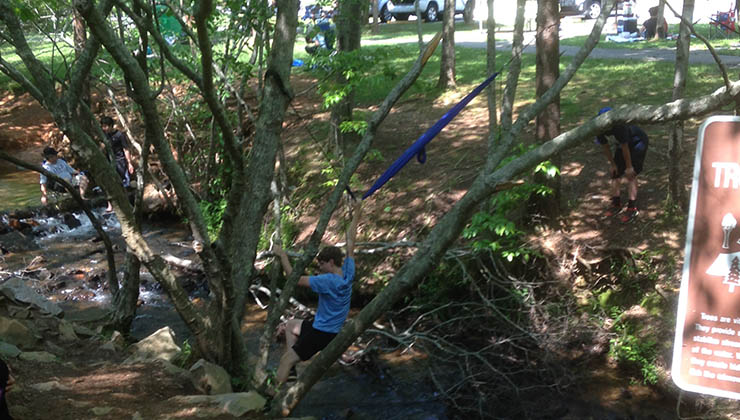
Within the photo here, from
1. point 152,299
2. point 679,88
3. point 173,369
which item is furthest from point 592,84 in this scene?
point 173,369

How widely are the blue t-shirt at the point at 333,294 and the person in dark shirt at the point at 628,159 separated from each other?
3.66m

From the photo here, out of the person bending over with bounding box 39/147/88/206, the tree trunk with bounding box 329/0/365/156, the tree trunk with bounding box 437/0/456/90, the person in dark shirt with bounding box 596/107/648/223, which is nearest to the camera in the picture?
the person in dark shirt with bounding box 596/107/648/223

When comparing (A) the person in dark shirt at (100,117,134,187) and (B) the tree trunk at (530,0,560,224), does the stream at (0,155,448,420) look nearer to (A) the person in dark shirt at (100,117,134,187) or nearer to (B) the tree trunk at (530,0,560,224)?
(A) the person in dark shirt at (100,117,134,187)

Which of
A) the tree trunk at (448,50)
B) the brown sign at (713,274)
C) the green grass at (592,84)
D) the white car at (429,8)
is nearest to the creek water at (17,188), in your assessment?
the green grass at (592,84)

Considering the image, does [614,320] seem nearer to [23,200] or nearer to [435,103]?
[435,103]

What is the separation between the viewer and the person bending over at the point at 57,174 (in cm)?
1164

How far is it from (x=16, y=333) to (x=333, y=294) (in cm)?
288

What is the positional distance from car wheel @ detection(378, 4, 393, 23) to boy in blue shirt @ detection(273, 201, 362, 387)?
26.9 metres

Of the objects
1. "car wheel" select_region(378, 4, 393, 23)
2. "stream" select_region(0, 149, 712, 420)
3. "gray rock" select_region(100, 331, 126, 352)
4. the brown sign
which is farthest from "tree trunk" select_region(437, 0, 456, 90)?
"car wheel" select_region(378, 4, 393, 23)

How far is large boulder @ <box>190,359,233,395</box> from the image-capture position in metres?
4.95

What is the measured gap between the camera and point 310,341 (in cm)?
580

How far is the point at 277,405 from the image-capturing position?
4641mm

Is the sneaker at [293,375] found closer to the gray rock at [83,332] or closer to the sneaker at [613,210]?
A: the gray rock at [83,332]

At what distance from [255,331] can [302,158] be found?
4205mm
